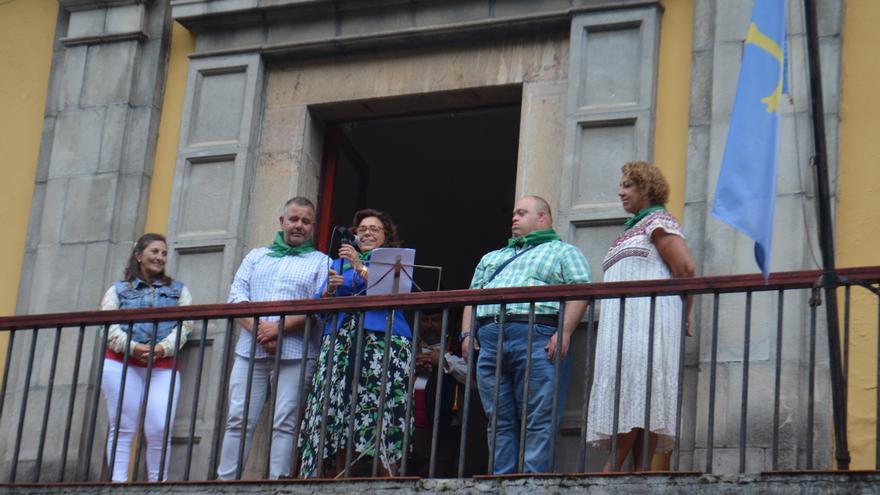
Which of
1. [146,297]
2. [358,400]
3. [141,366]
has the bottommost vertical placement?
[358,400]

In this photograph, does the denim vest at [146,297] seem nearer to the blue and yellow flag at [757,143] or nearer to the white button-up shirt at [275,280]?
the white button-up shirt at [275,280]

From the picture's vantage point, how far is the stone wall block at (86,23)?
463 inches

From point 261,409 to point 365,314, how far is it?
1.01 metres

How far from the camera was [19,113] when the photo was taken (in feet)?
39.2

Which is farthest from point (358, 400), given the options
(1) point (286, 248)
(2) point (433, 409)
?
(1) point (286, 248)

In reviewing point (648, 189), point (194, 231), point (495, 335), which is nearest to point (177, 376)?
point (194, 231)

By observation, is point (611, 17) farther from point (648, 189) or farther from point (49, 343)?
point (49, 343)

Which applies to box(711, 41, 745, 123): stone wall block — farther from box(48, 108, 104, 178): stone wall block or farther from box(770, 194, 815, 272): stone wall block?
box(48, 108, 104, 178): stone wall block

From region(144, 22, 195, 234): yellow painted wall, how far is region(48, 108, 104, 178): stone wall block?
388mm

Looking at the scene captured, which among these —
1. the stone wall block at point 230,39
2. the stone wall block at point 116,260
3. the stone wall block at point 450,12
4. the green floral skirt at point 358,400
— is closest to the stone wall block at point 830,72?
the stone wall block at point 450,12

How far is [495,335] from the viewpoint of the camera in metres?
9.09

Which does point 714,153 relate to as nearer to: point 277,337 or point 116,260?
point 277,337

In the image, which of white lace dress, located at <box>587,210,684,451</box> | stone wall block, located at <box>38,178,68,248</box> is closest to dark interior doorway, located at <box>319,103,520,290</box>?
stone wall block, located at <box>38,178,68,248</box>

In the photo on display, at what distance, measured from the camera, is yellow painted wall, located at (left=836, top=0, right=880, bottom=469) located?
29.7 ft
